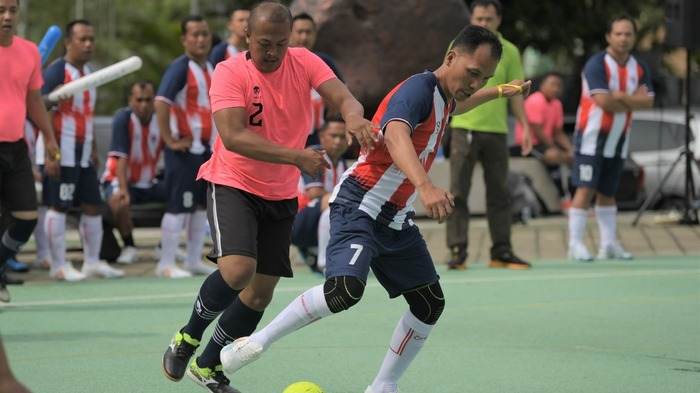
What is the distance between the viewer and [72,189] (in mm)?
12070

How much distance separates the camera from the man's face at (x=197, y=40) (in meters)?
12.1

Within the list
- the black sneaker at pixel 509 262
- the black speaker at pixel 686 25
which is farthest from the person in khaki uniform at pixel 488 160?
the black speaker at pixel 686 25

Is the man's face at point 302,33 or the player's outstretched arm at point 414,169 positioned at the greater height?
the player's outstretched arm at point 414,169

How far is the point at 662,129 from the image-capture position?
20.4 meters

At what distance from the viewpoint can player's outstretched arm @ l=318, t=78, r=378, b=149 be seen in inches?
253

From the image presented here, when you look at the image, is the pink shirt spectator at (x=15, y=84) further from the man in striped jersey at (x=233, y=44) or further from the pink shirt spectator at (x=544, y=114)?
the pink shirt spectator at (x=544, y=114)

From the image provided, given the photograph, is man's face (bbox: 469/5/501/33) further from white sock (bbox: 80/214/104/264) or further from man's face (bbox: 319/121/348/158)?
white sock (bbox: 80/214/104/264)

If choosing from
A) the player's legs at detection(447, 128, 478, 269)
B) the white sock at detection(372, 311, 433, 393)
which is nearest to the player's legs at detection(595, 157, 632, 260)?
the player's legs at detection(447, 128, 478, 269)

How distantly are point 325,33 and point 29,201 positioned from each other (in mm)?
8531

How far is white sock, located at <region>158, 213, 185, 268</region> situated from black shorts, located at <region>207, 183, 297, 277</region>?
5.45 metres

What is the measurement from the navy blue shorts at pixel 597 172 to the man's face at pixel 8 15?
5463 mm

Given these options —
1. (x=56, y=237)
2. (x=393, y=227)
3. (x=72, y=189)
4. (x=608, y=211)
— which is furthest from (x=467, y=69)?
(x=608, y=211)

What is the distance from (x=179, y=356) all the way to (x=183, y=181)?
544 cm

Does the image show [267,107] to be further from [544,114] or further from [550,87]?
[550,87]
